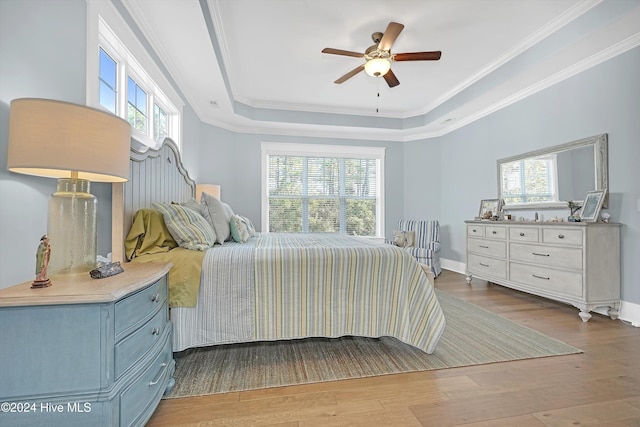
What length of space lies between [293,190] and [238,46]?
276 centimetres

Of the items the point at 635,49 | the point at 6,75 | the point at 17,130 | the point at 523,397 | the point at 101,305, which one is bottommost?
the point at 523,397

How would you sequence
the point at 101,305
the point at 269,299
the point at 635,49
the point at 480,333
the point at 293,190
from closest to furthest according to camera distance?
the point at 101,305, the point at 269,299, the point at 480,333, the point at 635,49, the point at 293,190

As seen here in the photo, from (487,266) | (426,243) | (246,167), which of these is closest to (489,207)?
(487,266)

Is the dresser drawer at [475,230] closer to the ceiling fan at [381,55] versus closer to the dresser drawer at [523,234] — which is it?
the dresser drawer at [523,234]

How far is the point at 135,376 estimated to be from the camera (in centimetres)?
120

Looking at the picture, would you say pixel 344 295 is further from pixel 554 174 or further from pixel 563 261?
pixel 554 174

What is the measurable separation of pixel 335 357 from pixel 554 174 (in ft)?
11.1

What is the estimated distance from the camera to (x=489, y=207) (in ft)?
14.2

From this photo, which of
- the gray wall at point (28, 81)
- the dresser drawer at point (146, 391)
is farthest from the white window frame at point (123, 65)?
the dresser drawer at point (146, 391)

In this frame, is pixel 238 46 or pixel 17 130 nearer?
pixel 17 130

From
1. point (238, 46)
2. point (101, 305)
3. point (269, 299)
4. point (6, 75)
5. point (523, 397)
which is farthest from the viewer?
point (238, 46)

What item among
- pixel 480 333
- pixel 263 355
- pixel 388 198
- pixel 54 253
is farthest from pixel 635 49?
pixel 54 253

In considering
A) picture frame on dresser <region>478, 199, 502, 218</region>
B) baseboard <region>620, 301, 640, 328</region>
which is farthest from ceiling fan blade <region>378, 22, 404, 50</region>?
baseboard <region>620, 301, 640, 328</region>

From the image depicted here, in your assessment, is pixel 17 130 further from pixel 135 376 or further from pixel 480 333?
pixel 480 333
